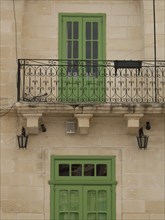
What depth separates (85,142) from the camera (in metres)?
14.4

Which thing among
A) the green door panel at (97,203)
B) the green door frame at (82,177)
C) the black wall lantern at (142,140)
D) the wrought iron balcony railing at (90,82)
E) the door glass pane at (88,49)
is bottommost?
the green door panel at (97,203)

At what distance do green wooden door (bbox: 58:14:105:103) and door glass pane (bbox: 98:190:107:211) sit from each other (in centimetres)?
192

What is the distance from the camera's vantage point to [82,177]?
14.2 m

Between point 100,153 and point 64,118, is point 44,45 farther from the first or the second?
point 100,153

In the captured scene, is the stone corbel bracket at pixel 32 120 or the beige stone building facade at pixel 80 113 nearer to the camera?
the stone corbel bracket at pixel 32 120

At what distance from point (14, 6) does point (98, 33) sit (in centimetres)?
186

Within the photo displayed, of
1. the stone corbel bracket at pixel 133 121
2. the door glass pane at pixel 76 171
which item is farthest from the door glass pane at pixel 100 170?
the stone corbel bracket at pixel 133 121

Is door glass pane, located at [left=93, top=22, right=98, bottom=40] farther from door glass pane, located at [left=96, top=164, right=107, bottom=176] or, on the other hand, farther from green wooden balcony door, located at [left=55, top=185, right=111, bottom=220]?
green wooden balcony door, located at [left=55, top=185, right=111, bottom=220]

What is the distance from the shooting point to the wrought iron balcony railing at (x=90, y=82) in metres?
14.5

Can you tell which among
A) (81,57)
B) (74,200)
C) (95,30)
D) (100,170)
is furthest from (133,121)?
(95,30)

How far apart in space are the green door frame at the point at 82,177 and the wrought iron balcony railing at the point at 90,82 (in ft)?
3.90

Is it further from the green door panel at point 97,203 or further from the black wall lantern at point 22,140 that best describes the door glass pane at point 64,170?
the black wall lantern at point 22,140

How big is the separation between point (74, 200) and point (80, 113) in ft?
5.89

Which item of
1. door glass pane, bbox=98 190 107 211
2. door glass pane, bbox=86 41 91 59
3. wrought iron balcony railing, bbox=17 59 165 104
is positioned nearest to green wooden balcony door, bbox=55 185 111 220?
door glass pane, bbox=98 190 107 211
